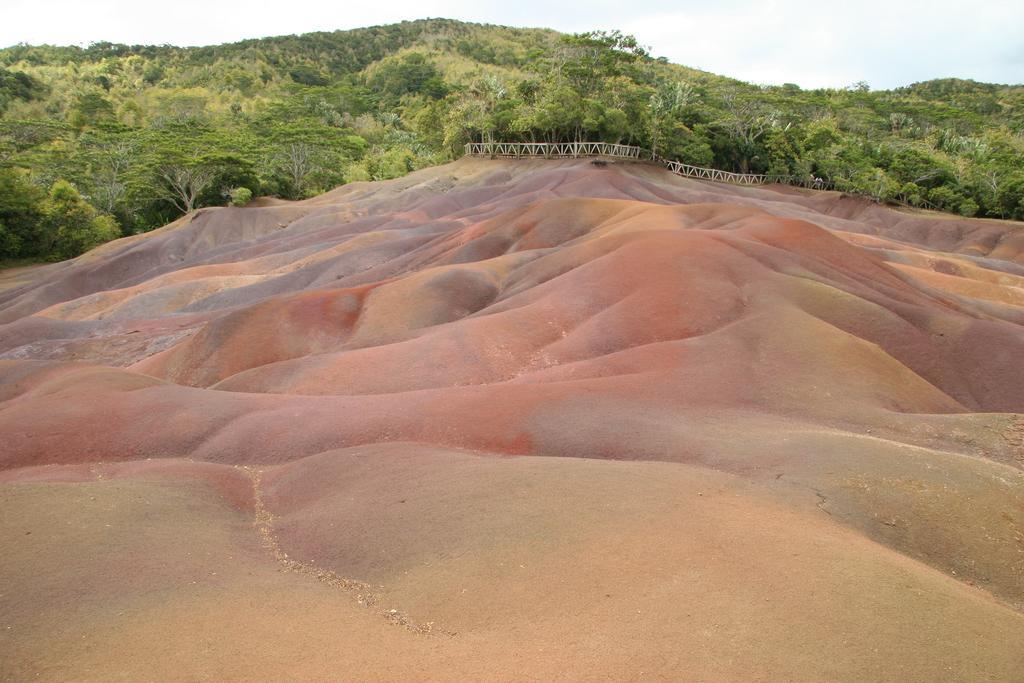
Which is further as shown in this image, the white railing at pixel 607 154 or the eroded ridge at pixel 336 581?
the white railing at pixel 607 154

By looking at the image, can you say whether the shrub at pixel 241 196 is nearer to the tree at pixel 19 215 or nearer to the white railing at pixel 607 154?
the tree at pixel 19 215

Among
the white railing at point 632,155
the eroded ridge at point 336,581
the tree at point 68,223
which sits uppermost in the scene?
the white railing at point 632,155

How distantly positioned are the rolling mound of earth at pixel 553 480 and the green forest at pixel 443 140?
138 feet

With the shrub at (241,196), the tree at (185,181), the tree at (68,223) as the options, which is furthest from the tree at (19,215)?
the shrub at (241,196)

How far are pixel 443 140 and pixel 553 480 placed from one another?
7538 cm

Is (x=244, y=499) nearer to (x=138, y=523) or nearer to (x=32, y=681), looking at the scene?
(x=138, y=523)

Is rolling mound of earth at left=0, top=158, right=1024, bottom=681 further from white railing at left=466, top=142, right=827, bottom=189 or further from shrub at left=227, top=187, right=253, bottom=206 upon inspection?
shrub at left=227, top=187, right=253, bottom=206

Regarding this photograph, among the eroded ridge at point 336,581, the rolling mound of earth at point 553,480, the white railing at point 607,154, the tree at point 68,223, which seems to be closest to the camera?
the rolling mound of earth at point 553,480

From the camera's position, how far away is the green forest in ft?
221

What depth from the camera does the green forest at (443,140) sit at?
67.2m

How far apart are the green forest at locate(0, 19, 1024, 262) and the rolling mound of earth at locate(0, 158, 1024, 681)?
41.9 meters

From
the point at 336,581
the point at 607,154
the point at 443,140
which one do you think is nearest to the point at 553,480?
the point at 336,581

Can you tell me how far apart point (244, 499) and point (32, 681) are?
6221 mm

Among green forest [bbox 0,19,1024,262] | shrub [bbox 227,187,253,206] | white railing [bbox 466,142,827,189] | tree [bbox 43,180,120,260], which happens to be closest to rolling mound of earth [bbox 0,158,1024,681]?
white railing [bbox 466,142,827,189]
